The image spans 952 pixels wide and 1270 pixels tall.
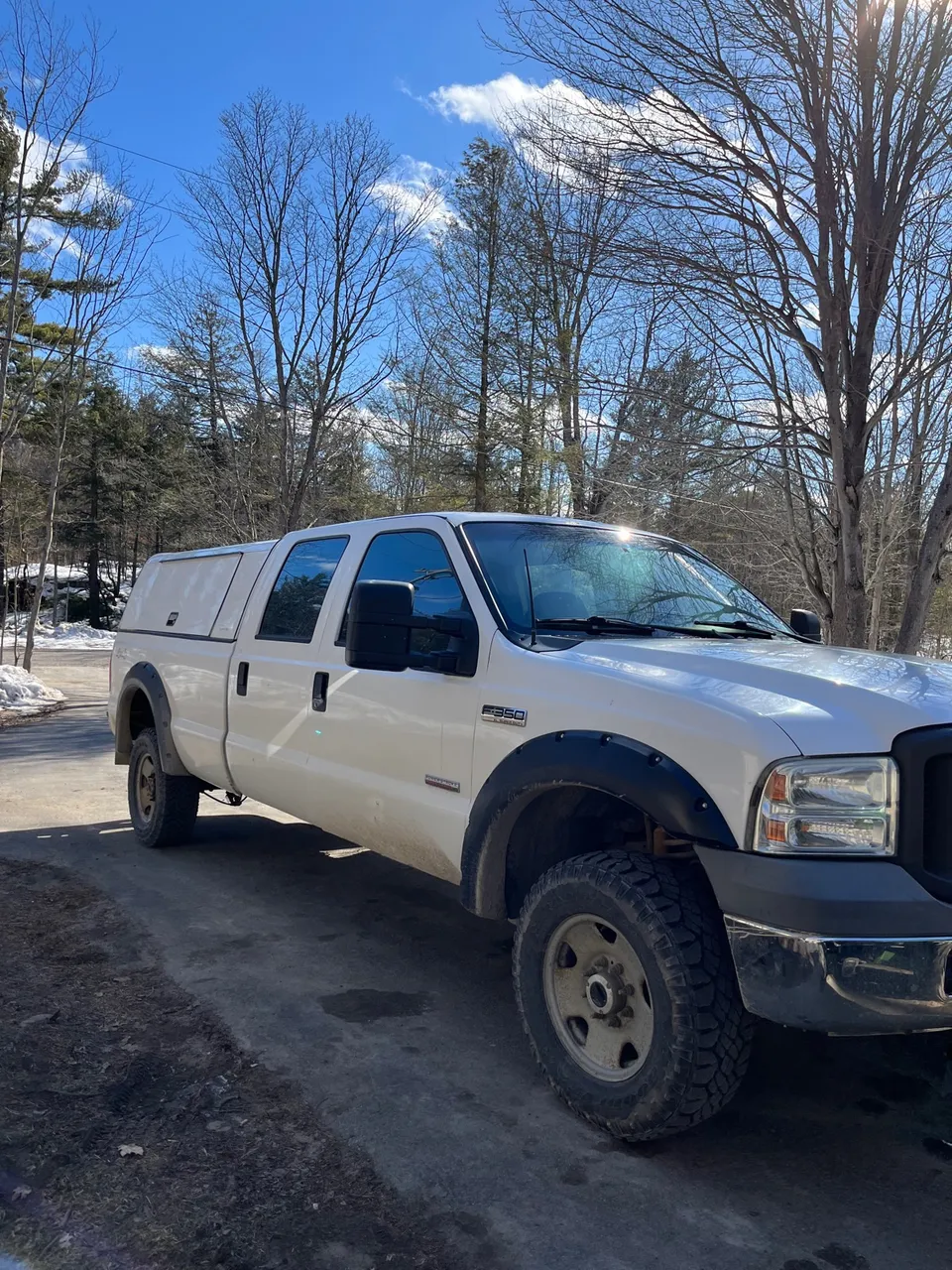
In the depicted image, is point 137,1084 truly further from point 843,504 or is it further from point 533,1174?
point 843,504

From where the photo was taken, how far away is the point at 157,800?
6.35 metres

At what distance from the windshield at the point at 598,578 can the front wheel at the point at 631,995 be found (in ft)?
3.62

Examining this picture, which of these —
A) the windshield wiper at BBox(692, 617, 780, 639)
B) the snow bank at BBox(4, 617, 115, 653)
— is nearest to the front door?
the windshield wiper at BBox(692, 617, 780, 639)

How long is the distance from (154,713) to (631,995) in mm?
4279

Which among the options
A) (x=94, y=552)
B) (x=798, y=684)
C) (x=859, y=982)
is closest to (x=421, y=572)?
(x=798, y=684)

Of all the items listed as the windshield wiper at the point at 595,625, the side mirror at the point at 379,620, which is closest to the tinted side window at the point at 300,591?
the side mirror at the point at 379,620

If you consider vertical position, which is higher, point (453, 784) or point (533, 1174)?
point (453, 784)

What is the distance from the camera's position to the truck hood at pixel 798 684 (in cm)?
260

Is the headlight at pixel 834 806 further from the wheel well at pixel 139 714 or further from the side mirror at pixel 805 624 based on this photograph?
the wheel well at pixel 139 714

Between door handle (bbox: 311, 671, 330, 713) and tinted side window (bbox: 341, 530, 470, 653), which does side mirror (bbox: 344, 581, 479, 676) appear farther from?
door handle (bbox: 311, 671, 330, 713)

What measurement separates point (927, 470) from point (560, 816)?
889cm

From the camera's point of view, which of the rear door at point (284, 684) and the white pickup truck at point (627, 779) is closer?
the white pickup truck at point (627, 779)

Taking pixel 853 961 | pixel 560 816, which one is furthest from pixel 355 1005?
pixel 853 961

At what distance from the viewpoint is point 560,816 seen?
11.6ft
